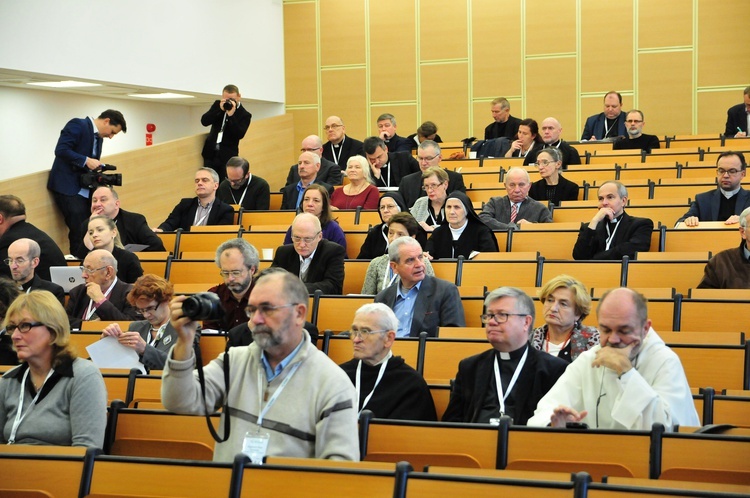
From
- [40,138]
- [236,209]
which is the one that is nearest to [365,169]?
[236,209]

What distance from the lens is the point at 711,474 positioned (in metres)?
2.87

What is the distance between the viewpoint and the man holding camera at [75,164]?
777cm

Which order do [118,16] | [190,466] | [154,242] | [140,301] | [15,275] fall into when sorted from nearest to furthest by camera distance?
[190,466] < [140,301] < [15,275] < [154,242] < [118,16]

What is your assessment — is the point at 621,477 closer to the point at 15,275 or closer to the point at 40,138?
the point at 15,275

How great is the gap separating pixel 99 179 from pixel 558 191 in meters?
3.60

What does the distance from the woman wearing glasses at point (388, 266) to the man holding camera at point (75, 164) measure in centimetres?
291

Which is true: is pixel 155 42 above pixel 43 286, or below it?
→ above

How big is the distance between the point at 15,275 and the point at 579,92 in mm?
8178

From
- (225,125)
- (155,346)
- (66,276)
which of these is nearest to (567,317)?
(155,346)

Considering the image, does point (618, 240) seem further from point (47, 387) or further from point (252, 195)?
point (47, 387)

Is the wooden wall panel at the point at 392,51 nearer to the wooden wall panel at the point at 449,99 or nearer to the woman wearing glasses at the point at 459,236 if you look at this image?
the wooden wall panel at the point at 449,99

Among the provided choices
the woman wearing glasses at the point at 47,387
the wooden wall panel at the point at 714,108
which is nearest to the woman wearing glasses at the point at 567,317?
the woman wearing glasses at the point at 47,387

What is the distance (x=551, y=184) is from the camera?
25.8 feet

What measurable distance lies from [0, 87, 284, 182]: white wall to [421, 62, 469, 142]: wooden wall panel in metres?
3.54
